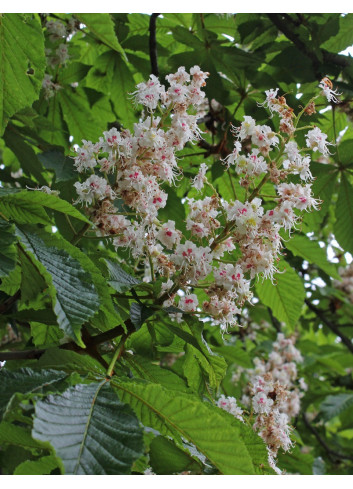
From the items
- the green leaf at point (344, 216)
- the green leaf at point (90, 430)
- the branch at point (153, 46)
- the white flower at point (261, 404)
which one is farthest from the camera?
the branch at point (153, 46)

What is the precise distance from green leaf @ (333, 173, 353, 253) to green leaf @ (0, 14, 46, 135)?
3.09ft

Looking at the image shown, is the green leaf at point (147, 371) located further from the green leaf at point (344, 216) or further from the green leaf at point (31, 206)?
the green leaf at point (344, 216)

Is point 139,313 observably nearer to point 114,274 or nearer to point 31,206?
point 114,274

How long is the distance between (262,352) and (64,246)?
9.25 ft

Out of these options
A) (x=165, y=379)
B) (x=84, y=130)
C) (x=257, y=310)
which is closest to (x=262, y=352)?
(x=257, y=310)

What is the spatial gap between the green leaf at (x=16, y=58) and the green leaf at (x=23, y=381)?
0.57 metres

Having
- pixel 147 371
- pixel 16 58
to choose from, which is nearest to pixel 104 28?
pixel 16 58

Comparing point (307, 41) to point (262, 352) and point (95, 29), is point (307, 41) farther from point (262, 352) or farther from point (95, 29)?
point (262, 352)

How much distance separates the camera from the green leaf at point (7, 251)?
0.82 m

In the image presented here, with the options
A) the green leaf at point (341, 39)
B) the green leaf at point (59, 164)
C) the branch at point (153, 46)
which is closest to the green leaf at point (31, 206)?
the green leaf at point (59, 164)

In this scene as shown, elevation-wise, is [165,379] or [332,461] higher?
[165,379]

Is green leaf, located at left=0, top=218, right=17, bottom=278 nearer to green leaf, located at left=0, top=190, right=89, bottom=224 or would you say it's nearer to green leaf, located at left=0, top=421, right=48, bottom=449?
green leaf, located at left=0, top=190, right=89, bottom=224

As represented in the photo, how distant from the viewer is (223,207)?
105 cm

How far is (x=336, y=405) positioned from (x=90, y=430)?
2.34 meters
